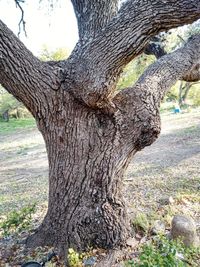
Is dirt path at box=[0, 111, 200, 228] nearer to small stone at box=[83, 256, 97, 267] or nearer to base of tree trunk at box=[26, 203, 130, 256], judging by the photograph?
base of tree trunk at box=[26, 203, 130, 256]

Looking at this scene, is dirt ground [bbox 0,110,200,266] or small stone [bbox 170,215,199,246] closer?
small stone [bbox 170,215,199,246]

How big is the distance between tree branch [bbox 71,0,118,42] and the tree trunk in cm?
83

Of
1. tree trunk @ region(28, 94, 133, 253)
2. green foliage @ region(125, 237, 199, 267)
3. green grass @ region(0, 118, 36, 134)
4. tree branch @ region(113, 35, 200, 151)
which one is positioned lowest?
green grass @ region(0, 118, 36, 134)

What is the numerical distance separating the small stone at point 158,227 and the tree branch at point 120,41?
59.1 inches

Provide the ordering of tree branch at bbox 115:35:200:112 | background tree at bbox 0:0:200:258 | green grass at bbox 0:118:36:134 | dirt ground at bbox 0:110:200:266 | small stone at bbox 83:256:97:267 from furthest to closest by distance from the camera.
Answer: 1. green grass at bbox 0:118:36:134
2. dirt ground at bbox 0:110:200:266
3. tree branch at bbox 115:35:200:112
4. small stone at bbox 83:256:97:267
5. background tree at bbox 0:0:200:258

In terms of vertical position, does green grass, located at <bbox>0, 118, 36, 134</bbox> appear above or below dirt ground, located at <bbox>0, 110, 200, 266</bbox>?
below

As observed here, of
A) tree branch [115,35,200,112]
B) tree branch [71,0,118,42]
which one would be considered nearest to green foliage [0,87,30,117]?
tree branch [71,0,118,42]

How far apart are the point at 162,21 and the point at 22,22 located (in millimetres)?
2588

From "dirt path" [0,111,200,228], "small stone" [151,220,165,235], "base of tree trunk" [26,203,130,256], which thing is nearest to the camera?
"base of tree trunk" [26,203,130,256]

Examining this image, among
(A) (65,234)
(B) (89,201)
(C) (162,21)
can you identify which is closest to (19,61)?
(C) (162,21)

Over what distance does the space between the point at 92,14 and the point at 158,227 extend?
2419 millimetres

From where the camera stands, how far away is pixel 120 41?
2410 mm

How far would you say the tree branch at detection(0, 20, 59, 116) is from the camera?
7.57 ft

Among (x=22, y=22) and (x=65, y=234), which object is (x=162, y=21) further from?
(x=22, y=22)
